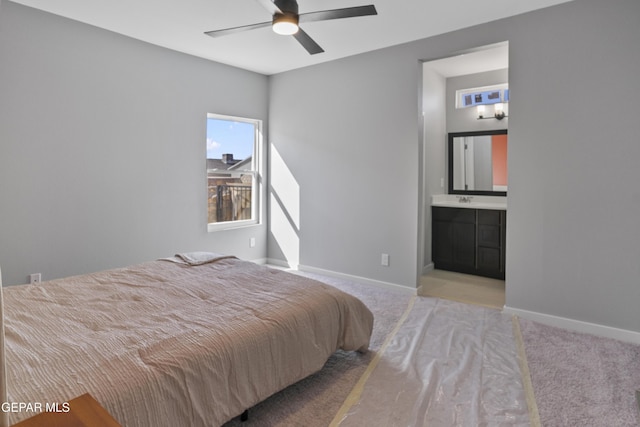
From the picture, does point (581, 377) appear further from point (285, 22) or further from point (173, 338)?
point (285, 22)

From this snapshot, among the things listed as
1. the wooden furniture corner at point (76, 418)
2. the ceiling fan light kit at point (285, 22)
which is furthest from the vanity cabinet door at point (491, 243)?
the wooden furniture corner at point (76, 418)

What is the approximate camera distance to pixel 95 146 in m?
3.48

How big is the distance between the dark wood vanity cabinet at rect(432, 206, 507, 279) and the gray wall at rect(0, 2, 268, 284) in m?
2.95

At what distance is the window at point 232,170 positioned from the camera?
461 cm

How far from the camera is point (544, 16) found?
3066 millimetres

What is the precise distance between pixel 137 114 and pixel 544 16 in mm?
3800

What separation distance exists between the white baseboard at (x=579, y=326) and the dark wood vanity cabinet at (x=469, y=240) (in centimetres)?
129

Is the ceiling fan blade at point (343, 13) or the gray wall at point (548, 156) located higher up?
the ceiling fan blade at point (343, 13)

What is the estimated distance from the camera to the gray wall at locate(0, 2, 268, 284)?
119 inches

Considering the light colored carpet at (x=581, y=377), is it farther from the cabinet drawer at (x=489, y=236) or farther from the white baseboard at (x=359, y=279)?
the cabinet drawer at (x=489, y=236)

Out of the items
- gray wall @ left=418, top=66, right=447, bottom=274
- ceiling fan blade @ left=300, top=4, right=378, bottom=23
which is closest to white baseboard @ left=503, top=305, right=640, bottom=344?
gray wall @ left=418, top=66, right=447, bottom=274

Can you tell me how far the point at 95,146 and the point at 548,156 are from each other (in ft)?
13.1

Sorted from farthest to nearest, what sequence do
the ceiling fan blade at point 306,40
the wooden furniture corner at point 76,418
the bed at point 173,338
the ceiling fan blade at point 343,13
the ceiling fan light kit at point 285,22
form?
the ceiling fan blade at point 306,40 → the ceiling fan light kit at point 285,22 → the ceiling fan blade at point 343,13 → the bed at point 173,338 → the wooden furniture corner at point 76,418

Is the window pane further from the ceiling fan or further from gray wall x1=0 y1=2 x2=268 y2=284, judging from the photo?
the ceiling fan
